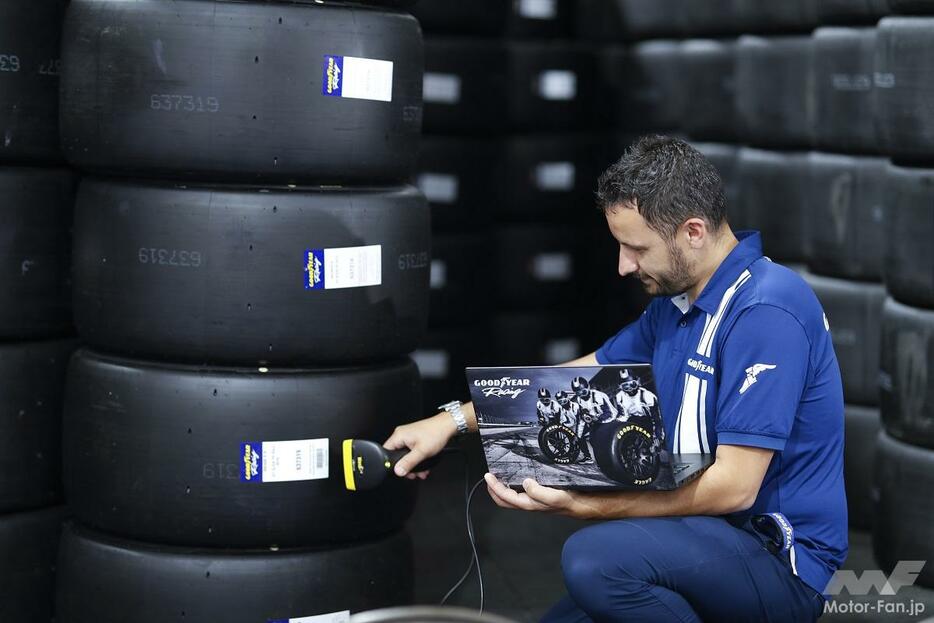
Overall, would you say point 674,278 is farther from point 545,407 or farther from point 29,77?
point 29,77

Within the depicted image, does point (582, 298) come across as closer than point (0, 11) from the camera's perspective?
No

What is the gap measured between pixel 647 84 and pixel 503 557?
9.33ft

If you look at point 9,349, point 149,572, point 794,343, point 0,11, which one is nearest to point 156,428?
point 149,572

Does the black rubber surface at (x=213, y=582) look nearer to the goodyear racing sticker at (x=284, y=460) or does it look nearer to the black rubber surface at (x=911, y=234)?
the goodyear racing sticker at (x=284, y=460)

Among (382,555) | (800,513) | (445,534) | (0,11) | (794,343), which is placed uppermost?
(0,11)

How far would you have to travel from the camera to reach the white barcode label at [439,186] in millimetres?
5992

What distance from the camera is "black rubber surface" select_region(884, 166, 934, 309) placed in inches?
157

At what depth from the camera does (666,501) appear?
2.84 metres

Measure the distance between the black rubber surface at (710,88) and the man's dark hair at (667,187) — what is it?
3.15m

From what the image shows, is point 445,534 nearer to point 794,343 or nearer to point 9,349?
point 9,349

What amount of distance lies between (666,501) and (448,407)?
582 mm

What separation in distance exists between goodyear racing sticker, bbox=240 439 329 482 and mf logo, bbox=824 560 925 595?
154 cm

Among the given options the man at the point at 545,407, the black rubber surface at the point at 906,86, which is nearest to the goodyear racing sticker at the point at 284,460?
the man at the point at 545,407

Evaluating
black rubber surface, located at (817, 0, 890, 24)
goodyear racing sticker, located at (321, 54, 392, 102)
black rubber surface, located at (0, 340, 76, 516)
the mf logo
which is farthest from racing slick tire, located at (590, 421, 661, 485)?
black rubber surface, located at (817, 0, 890, 24)
